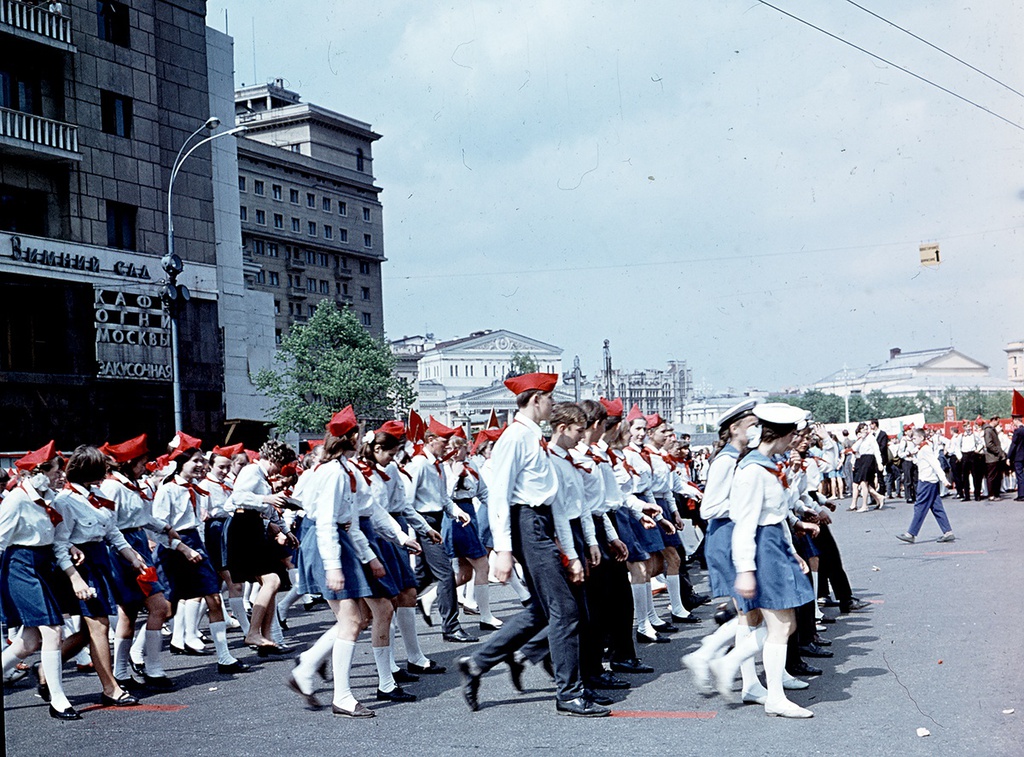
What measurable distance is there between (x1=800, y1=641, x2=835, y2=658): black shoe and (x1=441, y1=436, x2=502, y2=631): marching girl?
3.48 meters

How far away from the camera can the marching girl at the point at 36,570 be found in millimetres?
7645

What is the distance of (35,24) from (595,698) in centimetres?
2830

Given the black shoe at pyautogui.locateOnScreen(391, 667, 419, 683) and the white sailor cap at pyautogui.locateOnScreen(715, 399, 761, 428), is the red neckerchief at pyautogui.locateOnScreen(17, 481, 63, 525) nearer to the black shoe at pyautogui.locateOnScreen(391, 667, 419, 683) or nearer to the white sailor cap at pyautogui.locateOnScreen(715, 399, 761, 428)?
the black shoe at pyautogui.locateOnScreen(391, 667, 419, 683)

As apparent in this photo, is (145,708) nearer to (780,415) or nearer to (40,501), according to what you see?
(40,501)

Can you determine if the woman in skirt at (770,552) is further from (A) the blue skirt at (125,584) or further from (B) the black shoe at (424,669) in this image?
(A) the blue skirt at (125,584)

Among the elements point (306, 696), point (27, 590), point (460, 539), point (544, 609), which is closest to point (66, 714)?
point (27, 590)

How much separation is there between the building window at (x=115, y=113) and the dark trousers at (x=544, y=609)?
28.4 meters

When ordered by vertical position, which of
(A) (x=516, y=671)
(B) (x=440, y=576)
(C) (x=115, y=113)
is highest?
(C) (x=115, y=113)

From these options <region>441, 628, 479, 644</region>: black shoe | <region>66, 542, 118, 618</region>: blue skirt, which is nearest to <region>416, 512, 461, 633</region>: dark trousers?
<region>441, 628, 479, 644</region>: black shoe

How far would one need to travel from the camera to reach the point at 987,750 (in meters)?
5.57

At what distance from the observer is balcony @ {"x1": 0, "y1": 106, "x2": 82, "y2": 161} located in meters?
28.9

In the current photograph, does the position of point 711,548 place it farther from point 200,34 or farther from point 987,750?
point 200,34

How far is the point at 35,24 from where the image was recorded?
97.4ft

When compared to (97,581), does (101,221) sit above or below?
above
